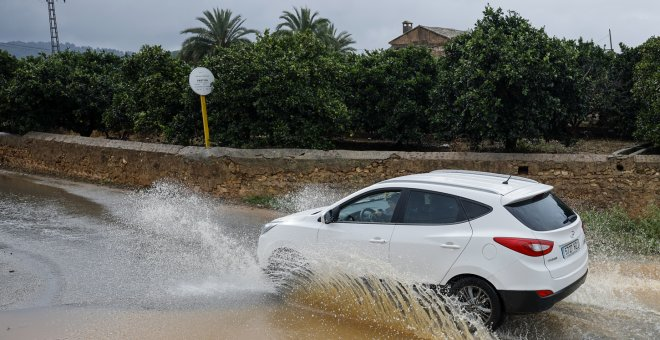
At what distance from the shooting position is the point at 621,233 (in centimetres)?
953

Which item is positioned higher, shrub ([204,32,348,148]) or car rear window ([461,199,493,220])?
shrub ([204,32,348,148])

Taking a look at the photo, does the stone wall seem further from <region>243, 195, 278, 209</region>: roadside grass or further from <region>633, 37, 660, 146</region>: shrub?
<region>633, 37, 660, 146</region>: shrub

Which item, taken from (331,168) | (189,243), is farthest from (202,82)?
(189,243)

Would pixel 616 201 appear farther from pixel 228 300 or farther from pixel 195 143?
pixel 195 143

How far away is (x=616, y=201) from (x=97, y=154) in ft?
40.1

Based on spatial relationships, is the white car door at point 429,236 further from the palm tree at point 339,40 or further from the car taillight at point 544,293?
the palm tree at point 339,40

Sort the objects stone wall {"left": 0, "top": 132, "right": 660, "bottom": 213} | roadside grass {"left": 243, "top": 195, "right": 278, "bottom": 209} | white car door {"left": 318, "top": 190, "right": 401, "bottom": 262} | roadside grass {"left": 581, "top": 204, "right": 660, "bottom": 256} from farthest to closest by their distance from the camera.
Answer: roadside grass {"left": 243, "top": 195, "right": 278, "bottom": 209} < stone wall {"left": 0, "top": 132, "right": 660, "bottom": 213} < roadside grass {"left": 581, "top": 204, "right": 660, "bottom": 256} < white car door {"left": 318, "top": 190, "right": 401, "bottom": 262}

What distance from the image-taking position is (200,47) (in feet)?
122

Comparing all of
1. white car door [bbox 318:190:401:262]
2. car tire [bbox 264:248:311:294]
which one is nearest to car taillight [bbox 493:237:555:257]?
white car door [bbox 318:190:401:262]

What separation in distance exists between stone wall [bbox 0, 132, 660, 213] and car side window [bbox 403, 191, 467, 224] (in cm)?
584

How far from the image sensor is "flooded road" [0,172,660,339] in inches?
237

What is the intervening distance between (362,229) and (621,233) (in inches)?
215

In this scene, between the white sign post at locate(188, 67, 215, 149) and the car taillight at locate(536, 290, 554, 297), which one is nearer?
the car taillight at locate(536, 290, 554, 297)

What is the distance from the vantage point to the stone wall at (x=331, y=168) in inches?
457
